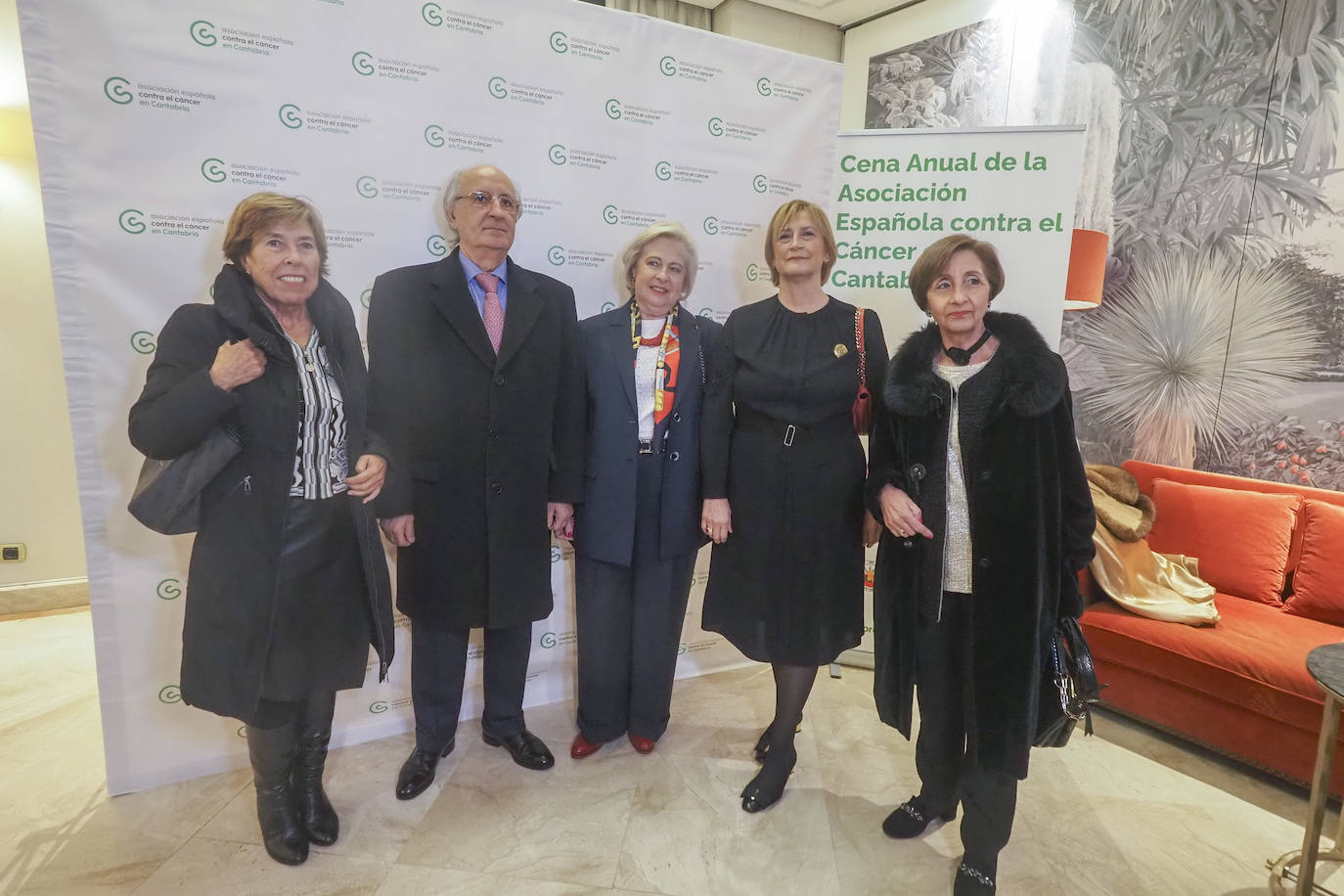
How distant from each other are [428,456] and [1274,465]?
374 centimetres

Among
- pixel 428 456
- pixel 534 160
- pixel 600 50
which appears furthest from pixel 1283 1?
pixel 428 456

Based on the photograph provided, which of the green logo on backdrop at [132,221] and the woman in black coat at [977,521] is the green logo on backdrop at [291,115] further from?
the woman in black coat at [977,521]

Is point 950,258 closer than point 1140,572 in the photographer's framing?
Yes

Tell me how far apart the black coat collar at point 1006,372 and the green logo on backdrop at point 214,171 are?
1991 millimetres

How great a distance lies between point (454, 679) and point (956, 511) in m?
1.57

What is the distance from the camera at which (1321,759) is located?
1.58m

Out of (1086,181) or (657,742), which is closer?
(657,742)

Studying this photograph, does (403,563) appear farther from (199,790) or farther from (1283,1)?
(1283,1)

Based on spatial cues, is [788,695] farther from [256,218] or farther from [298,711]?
[256,218]

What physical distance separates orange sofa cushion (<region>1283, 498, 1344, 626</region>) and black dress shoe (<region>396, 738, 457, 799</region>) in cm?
337

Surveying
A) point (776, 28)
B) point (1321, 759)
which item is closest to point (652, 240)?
point (1321, 759)

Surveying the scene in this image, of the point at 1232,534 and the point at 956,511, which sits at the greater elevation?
the point at 956,511

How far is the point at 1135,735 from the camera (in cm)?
253

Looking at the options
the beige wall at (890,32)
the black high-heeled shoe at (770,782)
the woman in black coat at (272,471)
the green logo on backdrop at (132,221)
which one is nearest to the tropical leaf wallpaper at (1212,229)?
the beige wall at (890,32)
